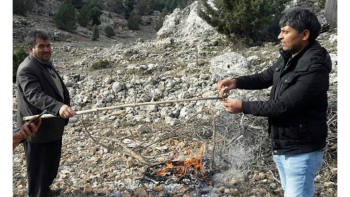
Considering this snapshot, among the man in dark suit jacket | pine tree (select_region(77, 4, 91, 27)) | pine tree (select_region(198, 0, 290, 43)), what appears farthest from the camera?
pine tree (select_region(77, 4, 91, 27))

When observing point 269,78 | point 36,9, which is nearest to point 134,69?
point 269,78

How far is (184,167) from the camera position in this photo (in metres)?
3.24

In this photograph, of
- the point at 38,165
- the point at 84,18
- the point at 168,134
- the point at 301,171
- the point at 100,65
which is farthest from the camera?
the point at 84,18

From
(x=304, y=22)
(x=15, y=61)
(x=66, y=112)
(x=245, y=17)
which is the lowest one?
(x=66, y=112)

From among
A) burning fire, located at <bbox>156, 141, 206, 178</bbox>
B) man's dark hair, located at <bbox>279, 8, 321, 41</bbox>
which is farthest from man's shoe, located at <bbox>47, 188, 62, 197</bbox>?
man's dark hair, located at <bbox>279, 8, 321, 41</bbox>

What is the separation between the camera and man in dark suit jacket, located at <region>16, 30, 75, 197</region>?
101 inches

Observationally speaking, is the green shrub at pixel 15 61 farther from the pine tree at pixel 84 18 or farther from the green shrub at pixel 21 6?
the pine tree at pixel 84 18

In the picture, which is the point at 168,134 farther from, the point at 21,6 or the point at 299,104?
the point at 21,6

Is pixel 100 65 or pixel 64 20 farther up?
pixel 64 20

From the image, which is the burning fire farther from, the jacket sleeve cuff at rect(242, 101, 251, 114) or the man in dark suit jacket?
the jacket sleeve cuff at rect(242, 101, 251, 114)

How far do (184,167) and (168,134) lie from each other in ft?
3.22

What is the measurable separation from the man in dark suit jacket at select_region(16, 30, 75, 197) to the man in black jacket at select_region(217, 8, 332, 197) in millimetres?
1718

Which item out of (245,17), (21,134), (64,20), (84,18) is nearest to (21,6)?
(64,20)
